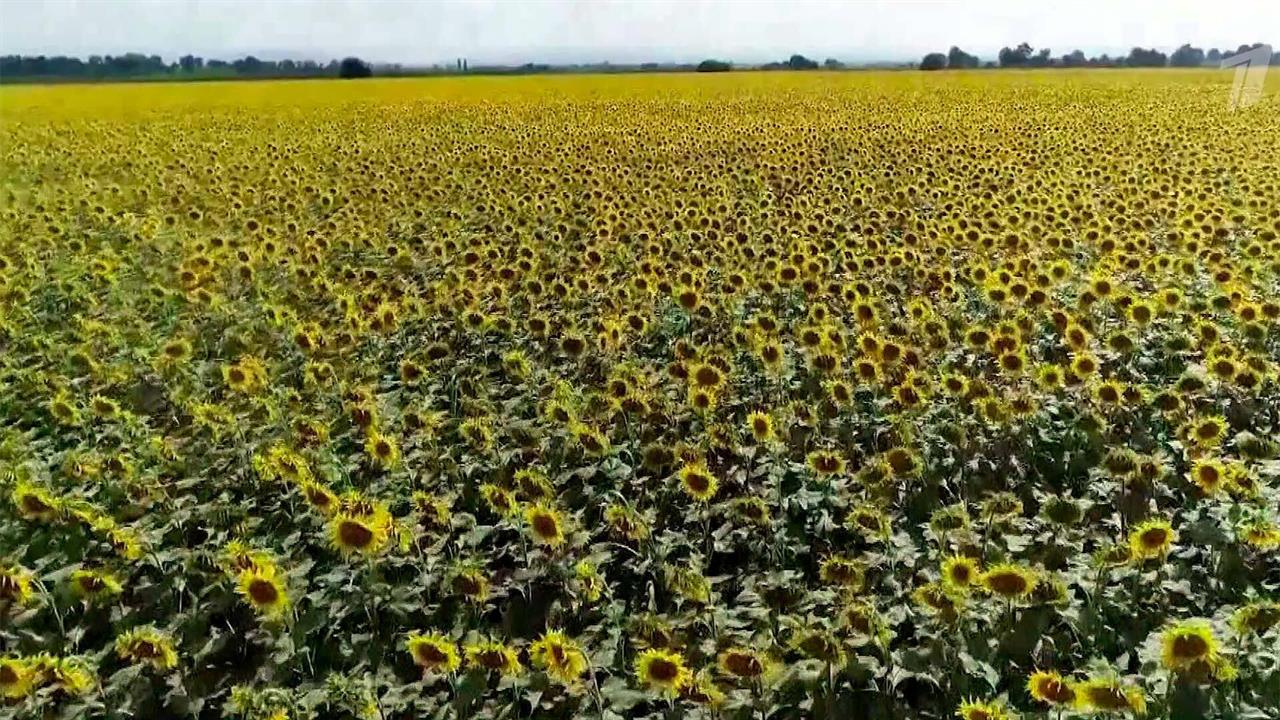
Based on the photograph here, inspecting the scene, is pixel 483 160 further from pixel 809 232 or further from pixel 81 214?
pixel 809 232

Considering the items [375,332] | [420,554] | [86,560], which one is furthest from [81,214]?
[420,554]

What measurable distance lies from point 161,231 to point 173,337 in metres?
4.89

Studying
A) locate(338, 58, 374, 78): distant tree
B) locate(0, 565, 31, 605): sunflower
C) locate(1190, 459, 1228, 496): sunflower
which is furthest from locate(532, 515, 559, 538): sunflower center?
locate(338, 58, 374, 78): distant tree

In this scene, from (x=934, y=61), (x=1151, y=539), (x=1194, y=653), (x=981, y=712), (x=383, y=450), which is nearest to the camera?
(x=981, y=712)

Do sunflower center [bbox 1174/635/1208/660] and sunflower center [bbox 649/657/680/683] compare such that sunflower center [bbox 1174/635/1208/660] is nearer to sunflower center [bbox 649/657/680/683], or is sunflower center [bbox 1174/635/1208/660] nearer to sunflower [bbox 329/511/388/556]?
sunflower center [bbox 649/657/680/683]

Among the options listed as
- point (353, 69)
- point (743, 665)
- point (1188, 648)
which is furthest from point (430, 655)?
point (353, 69)

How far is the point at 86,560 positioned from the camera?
4.88 m

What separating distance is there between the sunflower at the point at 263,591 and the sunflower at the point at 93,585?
61 centimetres

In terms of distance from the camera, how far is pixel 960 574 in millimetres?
3889

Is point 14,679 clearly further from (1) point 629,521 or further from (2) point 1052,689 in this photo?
(2) point 1052,689

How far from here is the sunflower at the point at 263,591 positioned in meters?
3.98

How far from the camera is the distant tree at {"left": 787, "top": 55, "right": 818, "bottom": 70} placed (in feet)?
257

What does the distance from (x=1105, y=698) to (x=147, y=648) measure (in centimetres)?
341

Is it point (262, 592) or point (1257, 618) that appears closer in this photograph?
point (1257, 618)
